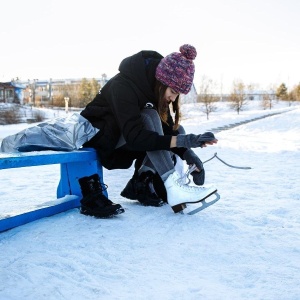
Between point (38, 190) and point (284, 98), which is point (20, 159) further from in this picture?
point (284, 98)

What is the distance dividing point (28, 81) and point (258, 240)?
83.9m

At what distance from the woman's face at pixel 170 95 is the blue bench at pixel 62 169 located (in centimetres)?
54

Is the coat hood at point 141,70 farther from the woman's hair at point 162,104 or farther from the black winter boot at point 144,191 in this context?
the black winter boot at point 144,191

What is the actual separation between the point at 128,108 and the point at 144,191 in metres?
0.60

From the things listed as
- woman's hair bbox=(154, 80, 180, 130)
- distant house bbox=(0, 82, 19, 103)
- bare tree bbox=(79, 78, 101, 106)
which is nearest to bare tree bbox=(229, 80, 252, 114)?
bare tree bbox=(79, 78, 101, 106)

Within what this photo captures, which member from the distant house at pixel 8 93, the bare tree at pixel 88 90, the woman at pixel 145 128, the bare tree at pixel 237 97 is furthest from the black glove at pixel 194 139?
the bare tree at pixel 88 90

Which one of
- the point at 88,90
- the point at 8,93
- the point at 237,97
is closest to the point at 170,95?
the point at 237,97

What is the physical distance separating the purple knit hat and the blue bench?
2.00 ft

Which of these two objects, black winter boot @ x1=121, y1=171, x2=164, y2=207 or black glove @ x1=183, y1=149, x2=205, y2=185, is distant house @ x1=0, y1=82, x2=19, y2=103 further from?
black glove @ x1=183, y1=149, x2=205, y2=185

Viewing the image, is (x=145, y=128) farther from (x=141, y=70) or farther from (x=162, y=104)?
(x=141, y=70)

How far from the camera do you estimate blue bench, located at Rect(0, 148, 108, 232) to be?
1931 millimetres

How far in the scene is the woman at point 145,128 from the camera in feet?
7.05

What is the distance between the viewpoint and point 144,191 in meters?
2.52

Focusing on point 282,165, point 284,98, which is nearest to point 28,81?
point 284,98
